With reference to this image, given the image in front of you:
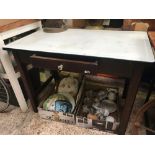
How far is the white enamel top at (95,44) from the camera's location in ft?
2.80

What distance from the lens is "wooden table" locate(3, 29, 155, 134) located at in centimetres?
84

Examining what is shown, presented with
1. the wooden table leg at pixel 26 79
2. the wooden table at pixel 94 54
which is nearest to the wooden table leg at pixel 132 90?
the wooden table at pixel 94 54

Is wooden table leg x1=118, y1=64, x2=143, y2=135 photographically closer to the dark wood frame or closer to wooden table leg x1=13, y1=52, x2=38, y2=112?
the dark wood frame

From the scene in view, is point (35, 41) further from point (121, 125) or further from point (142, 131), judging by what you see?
point (142, 131)

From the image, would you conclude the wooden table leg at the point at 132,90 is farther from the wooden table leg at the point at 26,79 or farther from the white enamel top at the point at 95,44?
the wooden table leg at the point at 26,79

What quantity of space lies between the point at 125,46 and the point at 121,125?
58 centimetres

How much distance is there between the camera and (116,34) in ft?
3.93

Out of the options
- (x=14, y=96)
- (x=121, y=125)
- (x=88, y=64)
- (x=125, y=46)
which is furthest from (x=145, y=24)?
(x=14, y=96)

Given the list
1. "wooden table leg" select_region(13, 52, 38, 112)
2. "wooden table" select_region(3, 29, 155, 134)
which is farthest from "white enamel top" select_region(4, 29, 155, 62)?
"wooden table leg" select_region(13, 52, 38, 112)

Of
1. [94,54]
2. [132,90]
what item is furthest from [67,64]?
[132,90]

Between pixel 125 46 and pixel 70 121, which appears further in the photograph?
pixel 70 121

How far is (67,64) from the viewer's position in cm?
94

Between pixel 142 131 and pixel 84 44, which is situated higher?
pixel 84 44
